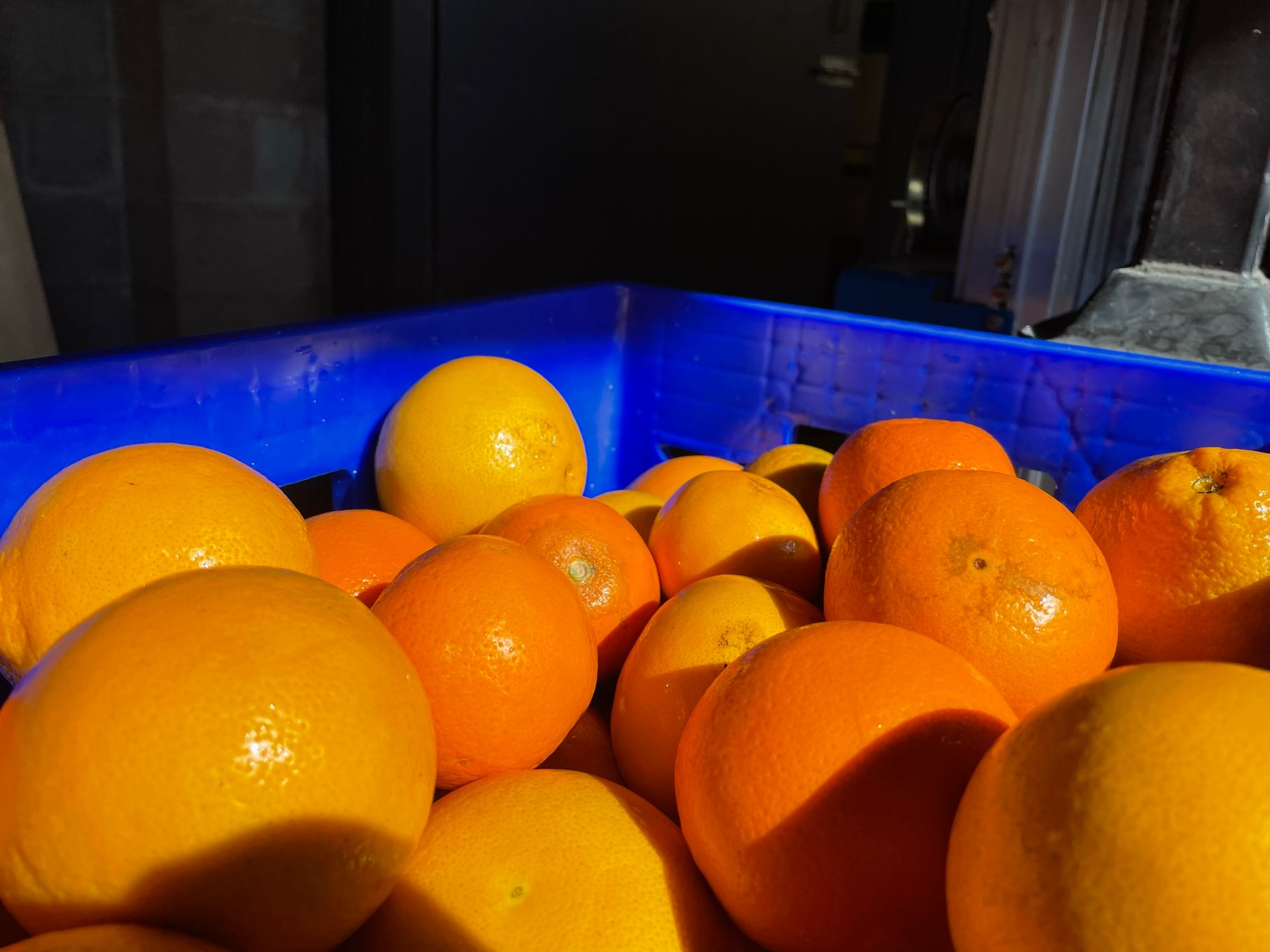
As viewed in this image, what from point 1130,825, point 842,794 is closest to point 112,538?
point 842,794

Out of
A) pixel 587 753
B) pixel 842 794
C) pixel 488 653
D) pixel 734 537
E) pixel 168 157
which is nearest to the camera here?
pixel 842 794

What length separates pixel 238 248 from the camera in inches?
82.9

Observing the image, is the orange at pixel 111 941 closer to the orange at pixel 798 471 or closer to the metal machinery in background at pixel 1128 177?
the orange at pixel 798 471

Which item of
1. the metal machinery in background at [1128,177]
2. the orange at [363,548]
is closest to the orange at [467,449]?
the orange at [363,548]

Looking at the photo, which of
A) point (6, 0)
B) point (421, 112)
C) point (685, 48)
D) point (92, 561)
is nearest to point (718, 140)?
point (685, 48)

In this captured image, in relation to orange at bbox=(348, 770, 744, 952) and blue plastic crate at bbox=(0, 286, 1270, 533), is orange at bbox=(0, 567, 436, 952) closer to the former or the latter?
orange at bbox=(348, 770, 744, 952)

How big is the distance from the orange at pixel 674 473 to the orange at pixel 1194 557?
16.1 inches

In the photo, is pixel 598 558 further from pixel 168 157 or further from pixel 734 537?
pixel 168 157

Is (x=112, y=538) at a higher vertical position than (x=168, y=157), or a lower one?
lower

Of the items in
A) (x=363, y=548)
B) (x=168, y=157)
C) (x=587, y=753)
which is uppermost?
(x=168, y=157)

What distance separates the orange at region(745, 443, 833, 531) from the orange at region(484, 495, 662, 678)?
221mm

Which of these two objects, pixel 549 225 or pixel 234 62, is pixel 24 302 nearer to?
pixel 234 62

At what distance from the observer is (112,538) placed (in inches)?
21.8

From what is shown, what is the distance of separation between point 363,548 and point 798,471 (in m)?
0.45
